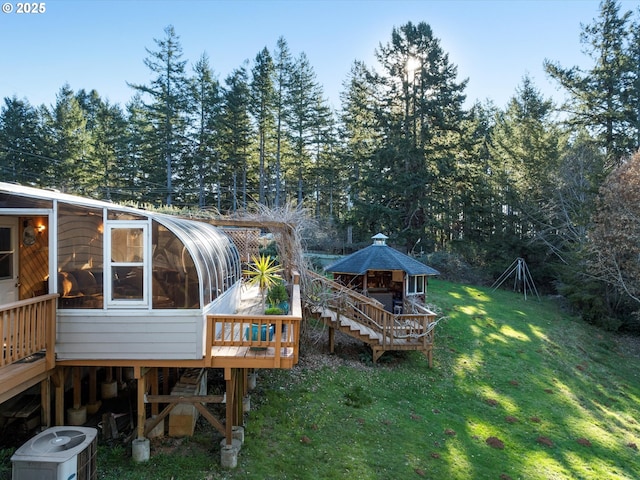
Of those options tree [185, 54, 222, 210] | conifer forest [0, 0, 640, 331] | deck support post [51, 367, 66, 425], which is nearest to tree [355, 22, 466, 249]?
conifer forest [0, 0, 640, 331]

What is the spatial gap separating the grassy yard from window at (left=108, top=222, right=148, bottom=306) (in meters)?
2.54

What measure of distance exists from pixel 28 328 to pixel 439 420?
8170 millimetres

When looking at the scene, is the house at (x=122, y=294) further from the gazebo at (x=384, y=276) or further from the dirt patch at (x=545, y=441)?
the gazebo at (x=384, y=276)

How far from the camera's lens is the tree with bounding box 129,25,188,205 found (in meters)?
26.2

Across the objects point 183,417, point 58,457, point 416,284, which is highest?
point 416,284

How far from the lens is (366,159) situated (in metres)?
26.8

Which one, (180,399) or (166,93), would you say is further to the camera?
(166,93)

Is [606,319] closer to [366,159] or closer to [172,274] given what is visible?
[366,159]

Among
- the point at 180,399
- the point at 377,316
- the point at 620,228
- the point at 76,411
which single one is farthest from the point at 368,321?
the point at 620,228

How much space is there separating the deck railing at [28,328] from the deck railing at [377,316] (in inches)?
280

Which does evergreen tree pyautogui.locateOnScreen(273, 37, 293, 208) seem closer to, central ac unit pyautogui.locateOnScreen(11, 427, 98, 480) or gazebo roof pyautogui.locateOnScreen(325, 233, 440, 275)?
gazebo roof pyautogui.locateOnScreen(325, 233, 440, 275)

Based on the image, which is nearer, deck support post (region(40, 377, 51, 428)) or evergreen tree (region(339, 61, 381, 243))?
deck support post (region(40, 377, 51, 428))

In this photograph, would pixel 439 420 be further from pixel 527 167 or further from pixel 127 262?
pixel 527 167

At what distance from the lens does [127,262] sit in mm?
5582
